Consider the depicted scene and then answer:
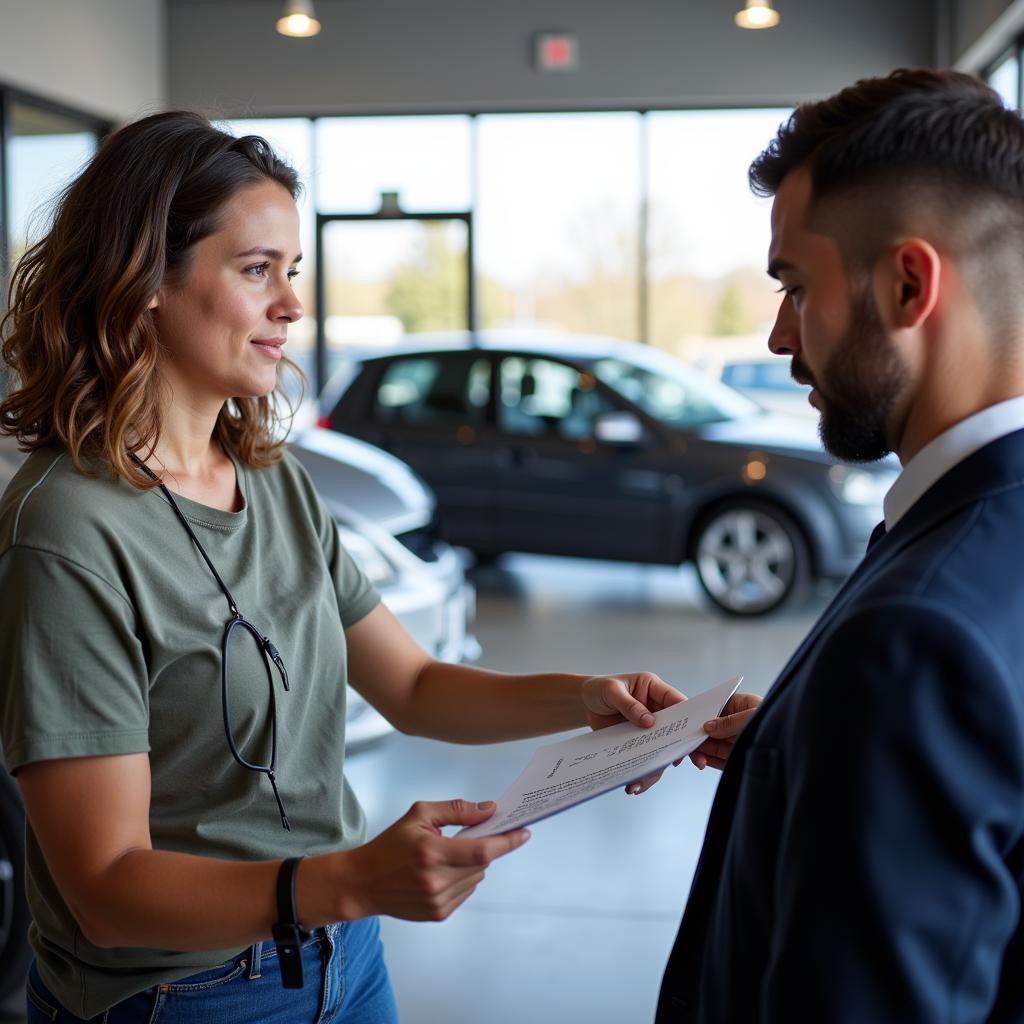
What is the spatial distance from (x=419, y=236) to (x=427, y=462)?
4.90 metres

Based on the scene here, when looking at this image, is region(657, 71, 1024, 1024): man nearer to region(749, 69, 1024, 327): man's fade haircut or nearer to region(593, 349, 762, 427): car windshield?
region(749, 69, 1024, 327): man's fade haircut

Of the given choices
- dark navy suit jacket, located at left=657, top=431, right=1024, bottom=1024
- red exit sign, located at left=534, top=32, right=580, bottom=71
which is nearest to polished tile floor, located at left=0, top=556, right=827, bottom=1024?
dark navy suit jacket, located at left=657, top=431, right=1024, bottom=1024

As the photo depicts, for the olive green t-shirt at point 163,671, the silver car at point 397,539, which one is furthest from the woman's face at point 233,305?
the silver car at point 397,539

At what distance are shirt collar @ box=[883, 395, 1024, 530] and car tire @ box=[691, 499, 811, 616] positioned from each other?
19.8ft

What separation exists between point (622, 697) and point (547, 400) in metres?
5.96

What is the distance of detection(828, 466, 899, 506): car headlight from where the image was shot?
6.84 metres

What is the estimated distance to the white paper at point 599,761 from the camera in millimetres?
1272

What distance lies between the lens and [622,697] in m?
1.74

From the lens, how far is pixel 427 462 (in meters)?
7.75

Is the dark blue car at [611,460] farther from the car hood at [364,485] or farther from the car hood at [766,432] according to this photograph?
the car hood at [364,485]

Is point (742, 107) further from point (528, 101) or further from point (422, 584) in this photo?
point (422, 584)

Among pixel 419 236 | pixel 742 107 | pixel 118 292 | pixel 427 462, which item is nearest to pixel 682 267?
pixel 742 107

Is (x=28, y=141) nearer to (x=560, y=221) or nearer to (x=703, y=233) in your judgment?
(x=560, y=221)

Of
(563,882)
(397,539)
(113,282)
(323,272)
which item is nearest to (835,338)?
(113,282)
